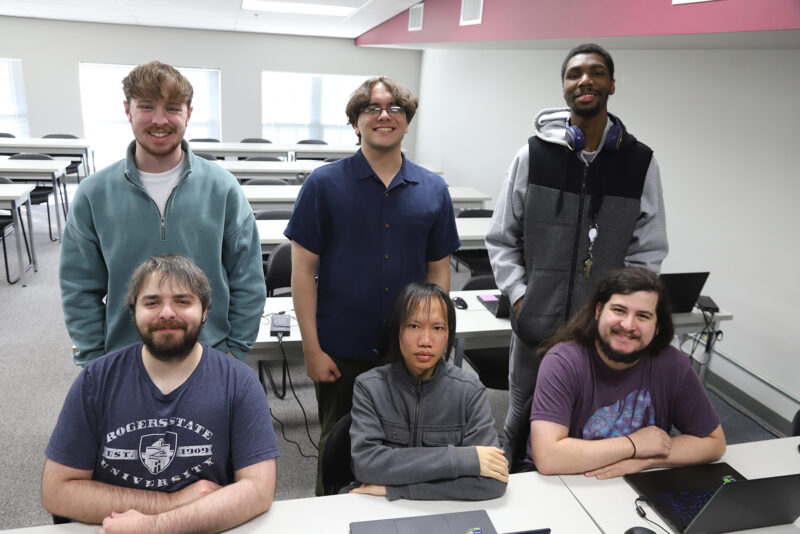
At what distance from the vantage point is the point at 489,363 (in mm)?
2824

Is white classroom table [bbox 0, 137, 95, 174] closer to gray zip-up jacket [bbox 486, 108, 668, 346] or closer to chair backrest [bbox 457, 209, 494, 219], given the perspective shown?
chair backrest [bbox 457, 209, 494, 219]

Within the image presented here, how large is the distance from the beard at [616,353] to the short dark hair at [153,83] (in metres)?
1.44

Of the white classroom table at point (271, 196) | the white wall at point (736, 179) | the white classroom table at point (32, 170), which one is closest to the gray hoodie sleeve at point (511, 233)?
the white wall at point (736, 179)

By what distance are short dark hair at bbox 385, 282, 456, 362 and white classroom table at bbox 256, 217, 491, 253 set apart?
191 cm

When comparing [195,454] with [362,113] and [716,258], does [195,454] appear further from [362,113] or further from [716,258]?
[716,258]

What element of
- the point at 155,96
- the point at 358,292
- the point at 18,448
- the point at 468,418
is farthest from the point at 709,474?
the point at 18,448

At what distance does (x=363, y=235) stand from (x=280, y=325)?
915 mm

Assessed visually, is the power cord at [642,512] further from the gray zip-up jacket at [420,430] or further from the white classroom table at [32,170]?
the white classroom table at [32,170]

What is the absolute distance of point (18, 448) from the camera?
2.76m

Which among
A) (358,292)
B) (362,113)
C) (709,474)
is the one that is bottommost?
(709,474)

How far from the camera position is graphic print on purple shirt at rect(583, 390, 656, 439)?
1.72 meters

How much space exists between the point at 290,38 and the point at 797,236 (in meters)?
8.74

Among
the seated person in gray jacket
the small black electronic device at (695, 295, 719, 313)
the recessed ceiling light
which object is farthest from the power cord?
the recessed ceiling light

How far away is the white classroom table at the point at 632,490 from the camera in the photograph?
4.79 feet
